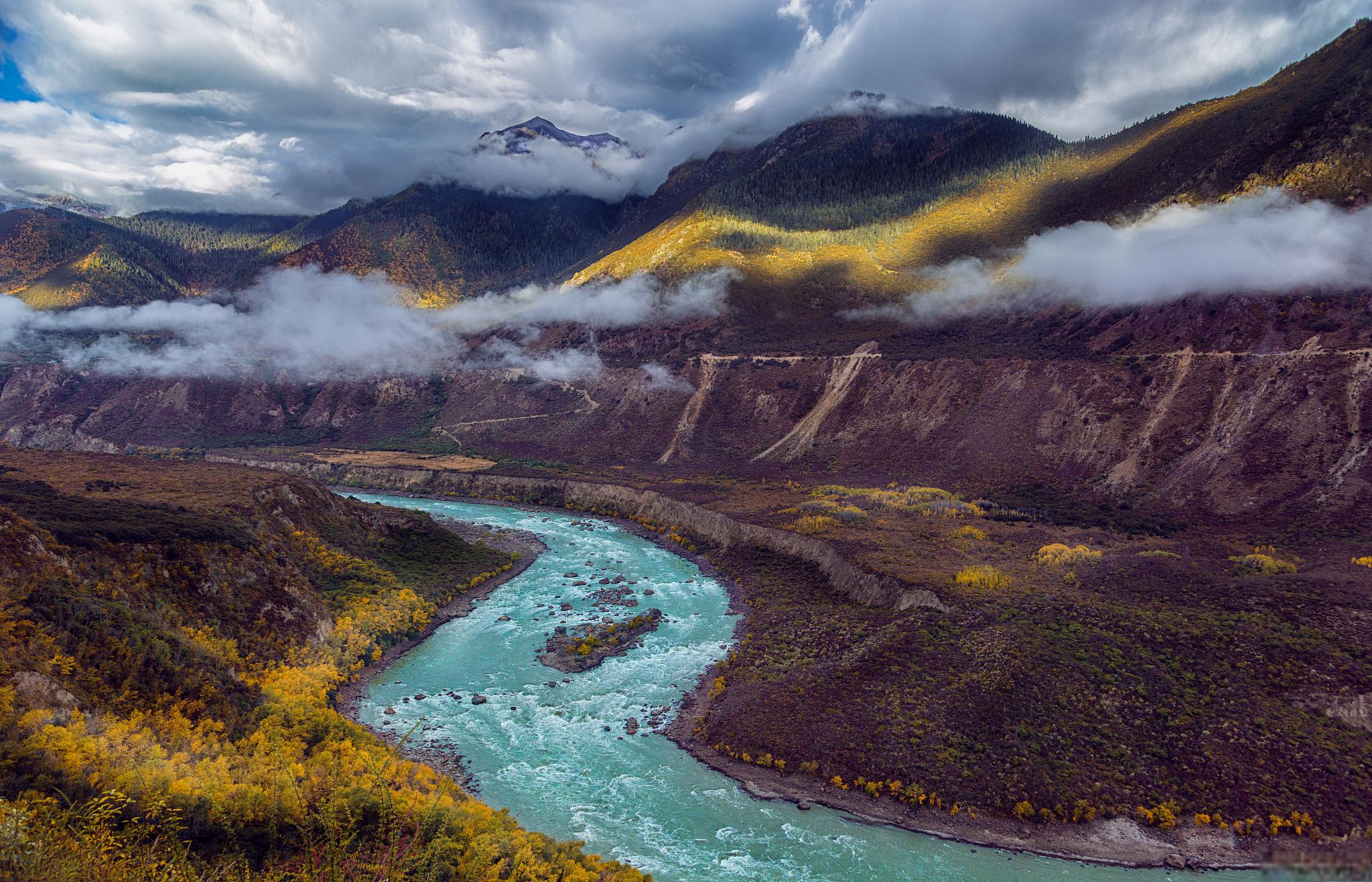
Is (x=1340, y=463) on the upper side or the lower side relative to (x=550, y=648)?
upper

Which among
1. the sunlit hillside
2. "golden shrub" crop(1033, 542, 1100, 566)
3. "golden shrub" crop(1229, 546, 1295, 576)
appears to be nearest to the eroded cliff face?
"golden shrub" crop(1229, 546, 1295, 576)

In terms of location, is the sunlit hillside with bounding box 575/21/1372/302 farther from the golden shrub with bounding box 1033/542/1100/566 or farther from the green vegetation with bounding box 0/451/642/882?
the green vegetation with bounding box 0/451/642/882

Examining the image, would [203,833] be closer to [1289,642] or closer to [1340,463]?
[1289,642]

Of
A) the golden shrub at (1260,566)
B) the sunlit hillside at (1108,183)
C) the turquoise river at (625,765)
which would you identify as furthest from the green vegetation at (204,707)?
the sunlit hillside at (1108,183)

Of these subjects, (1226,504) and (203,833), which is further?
(1226,504)

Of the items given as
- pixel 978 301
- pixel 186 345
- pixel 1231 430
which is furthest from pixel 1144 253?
pixel 186 345

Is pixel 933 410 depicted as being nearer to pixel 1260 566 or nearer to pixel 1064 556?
pixel 1064 556
